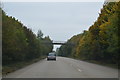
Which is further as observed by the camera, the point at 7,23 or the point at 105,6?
the point at 105,6

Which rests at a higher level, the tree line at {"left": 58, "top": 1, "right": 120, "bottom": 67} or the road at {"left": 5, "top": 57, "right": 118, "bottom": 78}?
the tree line at {"left": 58, "top": 1, "right": 120, "bottom": 67}

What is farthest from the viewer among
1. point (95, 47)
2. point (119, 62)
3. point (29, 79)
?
point (95, 47)

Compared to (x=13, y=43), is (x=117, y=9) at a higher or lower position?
higher

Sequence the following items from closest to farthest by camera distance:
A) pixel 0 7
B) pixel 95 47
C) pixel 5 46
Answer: pixel 0 7
pixel 5 46
pixel 95 47

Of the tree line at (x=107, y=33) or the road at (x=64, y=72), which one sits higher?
the tree line at (x=107, y=33)

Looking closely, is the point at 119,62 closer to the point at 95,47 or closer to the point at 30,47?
the point at 95,47

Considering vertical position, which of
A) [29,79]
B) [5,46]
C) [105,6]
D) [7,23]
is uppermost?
[105,6]

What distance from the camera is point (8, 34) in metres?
34.4

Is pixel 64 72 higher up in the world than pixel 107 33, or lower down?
lower down

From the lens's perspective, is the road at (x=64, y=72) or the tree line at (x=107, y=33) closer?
the road at (x=64, y=72)

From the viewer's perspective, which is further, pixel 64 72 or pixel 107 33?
pixel 107 33

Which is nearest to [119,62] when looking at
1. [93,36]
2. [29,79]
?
[93,36]

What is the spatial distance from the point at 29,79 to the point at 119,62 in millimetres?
28892

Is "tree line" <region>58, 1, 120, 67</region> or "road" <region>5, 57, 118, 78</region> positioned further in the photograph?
"tree line" <region>58, 1, 120, 67</region>
